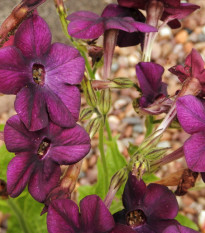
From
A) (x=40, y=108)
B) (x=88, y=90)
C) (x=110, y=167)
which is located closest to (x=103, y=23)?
(x=88, y=90)

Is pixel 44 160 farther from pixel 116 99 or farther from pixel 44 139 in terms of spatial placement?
pixel 116 99

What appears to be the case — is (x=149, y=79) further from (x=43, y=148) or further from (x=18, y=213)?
(x=18, y=213)

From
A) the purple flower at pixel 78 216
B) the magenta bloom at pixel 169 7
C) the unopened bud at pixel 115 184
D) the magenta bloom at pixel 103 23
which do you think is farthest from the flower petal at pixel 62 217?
the magenta bloom at pixel 169 7

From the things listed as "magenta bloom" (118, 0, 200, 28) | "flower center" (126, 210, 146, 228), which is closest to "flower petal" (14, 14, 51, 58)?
"magenta bloom" (118, 0, 200, 28)

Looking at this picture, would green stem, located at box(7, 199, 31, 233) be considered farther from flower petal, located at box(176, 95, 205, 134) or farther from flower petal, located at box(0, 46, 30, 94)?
flower petal, located at box(176, 95, 205, 134)

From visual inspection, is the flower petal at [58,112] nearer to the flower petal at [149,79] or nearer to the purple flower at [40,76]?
the purple flower at [40,76]
